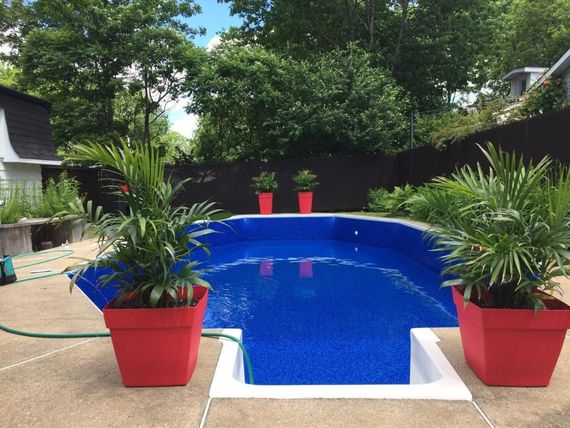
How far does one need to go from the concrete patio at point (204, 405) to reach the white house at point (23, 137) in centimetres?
748

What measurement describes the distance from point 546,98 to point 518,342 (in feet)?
24.7

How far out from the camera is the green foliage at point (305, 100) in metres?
11.6

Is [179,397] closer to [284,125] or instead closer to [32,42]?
[284,125]

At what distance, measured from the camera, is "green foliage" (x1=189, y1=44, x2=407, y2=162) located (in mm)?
11570

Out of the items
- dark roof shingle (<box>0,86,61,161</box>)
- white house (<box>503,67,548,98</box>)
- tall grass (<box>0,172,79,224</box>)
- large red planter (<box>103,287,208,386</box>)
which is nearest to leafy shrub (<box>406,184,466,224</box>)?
large red planter (<box>103,287,208,386</box>)

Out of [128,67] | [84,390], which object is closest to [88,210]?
[84,390]

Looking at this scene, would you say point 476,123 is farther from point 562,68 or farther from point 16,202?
point 16,202

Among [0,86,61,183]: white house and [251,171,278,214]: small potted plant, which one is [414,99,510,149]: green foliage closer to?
[251,171,278,214]: small potted plant

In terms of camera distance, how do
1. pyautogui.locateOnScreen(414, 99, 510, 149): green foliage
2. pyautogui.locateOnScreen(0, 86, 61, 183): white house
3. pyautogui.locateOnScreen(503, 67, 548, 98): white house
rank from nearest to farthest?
1. pyautogui.locateOnScreen(414, 99, 510, 149): green foliage
2. pyautogui.locateOnScreen(0, 86, 61, 183): white house
3. pyautogui.locateOnScreen(503, 67, 548, 98): white house

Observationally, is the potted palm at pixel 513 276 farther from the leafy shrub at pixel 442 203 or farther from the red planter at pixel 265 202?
the red planter at pixel 265 202

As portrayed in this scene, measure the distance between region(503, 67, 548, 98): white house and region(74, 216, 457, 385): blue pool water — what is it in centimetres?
1364

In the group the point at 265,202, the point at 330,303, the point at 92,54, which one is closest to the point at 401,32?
the point at 265,202

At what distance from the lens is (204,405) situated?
173cm

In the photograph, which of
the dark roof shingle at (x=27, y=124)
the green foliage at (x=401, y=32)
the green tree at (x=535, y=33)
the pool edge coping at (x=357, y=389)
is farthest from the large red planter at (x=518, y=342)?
the green tree at (x=535, y=33)
